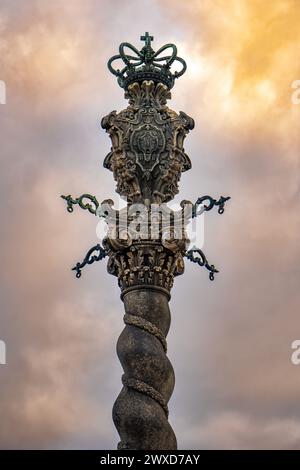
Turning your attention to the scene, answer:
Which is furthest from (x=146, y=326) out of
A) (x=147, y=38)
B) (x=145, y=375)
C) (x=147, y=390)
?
(x=147, y=38)

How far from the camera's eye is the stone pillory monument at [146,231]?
65.3 feet

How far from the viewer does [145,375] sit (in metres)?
20.0

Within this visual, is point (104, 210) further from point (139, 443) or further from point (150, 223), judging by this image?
point (139, 443)

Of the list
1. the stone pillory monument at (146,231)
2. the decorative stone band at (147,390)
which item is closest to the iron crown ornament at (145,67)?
the stone pillory monument at (146,231)

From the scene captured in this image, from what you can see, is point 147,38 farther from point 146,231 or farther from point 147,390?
point 147,390

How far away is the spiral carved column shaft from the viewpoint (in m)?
19.5

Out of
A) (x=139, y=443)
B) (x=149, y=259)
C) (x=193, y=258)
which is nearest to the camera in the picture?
(x=139, y=443)

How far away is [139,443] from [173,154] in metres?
7.32

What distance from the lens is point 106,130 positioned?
2327cm

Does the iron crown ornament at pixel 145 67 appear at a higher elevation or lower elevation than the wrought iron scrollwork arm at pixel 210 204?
higher

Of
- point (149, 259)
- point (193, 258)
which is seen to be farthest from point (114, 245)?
point (193, 258)

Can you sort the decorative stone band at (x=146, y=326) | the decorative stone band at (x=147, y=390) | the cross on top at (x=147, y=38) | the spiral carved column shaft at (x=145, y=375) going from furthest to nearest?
1. the cross on top at (x=147, y=38)
2. the decorative stone band at (x=146, y=326)
3. the decorative stone band at (x=147, y=390)
4. the spiral carved column shaft at (x=145, y=375)

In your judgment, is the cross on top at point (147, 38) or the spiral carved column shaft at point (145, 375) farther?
the cross on top at point (147, 38)

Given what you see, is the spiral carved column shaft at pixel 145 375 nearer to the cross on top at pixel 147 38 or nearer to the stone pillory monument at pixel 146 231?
the stone pillory monument at pixel 146 231
